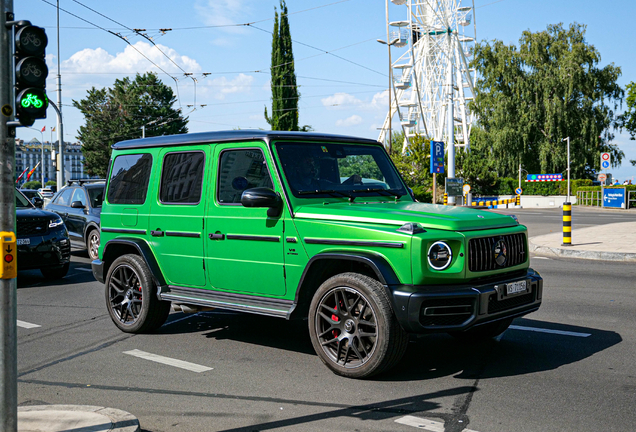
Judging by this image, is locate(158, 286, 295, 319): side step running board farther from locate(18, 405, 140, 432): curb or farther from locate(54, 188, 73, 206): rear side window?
locate(54, 188, 73, 206): rear side window

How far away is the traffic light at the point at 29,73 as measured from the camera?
146 inches

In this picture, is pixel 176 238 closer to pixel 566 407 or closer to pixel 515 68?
pixel 566 407

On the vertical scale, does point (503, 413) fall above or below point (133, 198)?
below

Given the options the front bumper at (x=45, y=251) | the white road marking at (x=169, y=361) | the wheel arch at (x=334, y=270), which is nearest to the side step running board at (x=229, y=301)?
the wheel arch at (x=334, y=270)

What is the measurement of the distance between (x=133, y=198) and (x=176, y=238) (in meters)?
0.91

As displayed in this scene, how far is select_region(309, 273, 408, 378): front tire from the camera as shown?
4902 millimetres

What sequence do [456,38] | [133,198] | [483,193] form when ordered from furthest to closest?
[483,193]
[456,38]
[133,198]

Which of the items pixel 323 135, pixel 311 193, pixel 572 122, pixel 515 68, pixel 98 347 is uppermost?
pixel 515 68

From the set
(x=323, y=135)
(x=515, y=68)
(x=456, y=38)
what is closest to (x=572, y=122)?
(x=515, y=68)

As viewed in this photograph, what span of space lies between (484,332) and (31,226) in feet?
26.7

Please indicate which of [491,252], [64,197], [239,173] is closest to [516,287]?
[491,252]

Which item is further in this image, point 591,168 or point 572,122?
point 591,168

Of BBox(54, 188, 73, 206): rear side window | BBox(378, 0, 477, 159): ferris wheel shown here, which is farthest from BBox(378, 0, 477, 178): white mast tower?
BBox(54, 188, 73, 206): rear side window

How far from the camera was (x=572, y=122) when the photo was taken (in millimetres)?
55375
